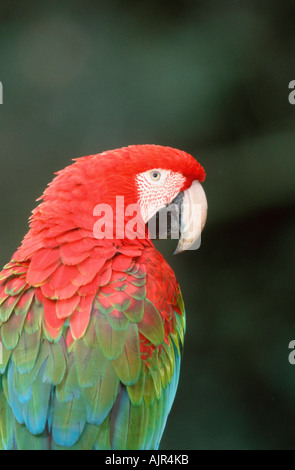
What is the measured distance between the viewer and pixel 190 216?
3.24ft

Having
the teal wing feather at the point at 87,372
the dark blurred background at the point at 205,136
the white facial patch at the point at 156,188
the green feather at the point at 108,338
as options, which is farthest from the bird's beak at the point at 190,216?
the dark blurred background at the point at 205,136

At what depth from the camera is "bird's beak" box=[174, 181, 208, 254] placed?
983mm

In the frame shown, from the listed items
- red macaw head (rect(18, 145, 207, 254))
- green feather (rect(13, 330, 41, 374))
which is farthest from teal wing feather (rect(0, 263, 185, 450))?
red macaw head (rect(18, 145, 207, 254))

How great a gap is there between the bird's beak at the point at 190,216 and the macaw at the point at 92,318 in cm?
5

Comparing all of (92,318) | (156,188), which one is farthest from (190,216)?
(92,318)

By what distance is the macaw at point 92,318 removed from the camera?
77 centimetres

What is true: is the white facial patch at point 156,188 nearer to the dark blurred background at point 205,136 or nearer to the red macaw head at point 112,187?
the red macaw head at point 112,187

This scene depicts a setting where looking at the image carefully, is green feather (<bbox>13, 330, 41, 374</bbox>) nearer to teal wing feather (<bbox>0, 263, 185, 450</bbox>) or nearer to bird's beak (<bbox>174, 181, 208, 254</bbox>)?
teal wing feather (<bbox>0, 263, 185, 450</bbox>)

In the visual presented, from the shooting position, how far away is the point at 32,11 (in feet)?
4.80

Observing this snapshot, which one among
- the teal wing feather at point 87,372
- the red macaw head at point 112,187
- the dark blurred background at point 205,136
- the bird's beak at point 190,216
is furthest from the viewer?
the dark blurred background at point 205,136

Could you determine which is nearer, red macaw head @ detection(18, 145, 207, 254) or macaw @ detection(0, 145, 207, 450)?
macaw @ detection(0, 145, 207, 450)

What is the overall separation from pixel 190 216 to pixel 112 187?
0.18 meters

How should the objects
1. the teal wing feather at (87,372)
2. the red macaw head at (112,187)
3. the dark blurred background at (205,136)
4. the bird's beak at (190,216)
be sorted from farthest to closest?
the dark blurred background at (205,136) < the bird's beak at (190,216) < the red macaw head at (112,187) < the teal wing feather at (87,372)

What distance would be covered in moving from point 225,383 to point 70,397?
3.15 feet
